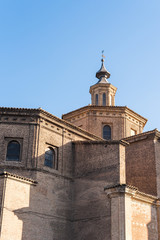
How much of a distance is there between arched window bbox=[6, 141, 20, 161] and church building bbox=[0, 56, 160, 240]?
0.16 ft

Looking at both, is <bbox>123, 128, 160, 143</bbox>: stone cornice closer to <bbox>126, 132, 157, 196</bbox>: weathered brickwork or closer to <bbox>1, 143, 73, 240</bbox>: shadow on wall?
<bbox>126, 132, 157, 196</bbox>: weathered brickwork

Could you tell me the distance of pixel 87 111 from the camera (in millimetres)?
25484

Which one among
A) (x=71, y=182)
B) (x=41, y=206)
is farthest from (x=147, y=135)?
(x=41, y=206)

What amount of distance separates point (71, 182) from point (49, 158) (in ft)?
5.68

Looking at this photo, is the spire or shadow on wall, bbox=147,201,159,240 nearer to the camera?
shadow on wall, bbox=147,201,159,240

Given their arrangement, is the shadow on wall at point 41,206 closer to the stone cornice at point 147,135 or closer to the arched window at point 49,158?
the arched window at point 49,158

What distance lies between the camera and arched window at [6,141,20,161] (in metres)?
17.5

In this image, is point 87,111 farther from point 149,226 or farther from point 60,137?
point 149,226

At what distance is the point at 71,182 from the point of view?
18688 mm

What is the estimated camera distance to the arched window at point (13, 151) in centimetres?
1748

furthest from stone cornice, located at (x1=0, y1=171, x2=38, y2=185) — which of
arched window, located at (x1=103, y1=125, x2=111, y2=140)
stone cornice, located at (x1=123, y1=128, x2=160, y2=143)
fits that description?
arched window, located at (x1=103, y1=125, x2=111, y2=140)

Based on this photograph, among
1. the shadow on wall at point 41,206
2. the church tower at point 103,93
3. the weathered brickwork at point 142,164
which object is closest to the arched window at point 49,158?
the shadow on wall at point 41,206

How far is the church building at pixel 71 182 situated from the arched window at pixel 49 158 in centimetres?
3

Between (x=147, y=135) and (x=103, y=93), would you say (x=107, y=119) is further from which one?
(x=147, y=135)
